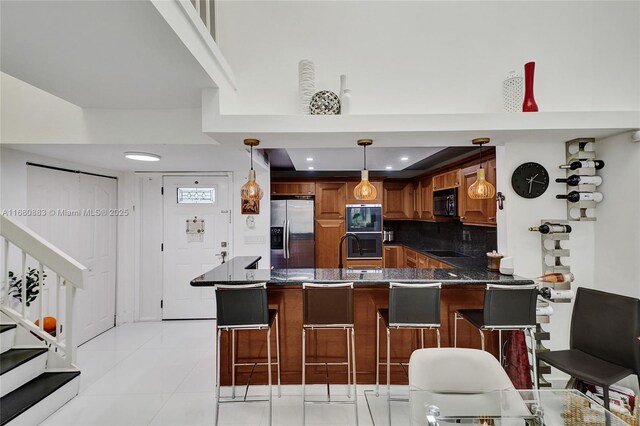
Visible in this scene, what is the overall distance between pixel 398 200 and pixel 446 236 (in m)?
1.06

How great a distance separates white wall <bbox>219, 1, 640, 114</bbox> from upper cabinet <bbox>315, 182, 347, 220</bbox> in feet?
9.10

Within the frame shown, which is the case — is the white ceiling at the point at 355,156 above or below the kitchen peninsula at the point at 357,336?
above

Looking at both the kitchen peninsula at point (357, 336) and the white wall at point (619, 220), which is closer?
the white wall at point (619, 220)

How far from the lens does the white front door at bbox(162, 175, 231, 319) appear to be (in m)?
4.06

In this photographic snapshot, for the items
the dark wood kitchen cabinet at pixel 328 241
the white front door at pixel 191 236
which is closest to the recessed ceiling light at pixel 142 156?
the white front door at pixel 191 236

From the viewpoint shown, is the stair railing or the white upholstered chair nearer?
the white upholstered chair

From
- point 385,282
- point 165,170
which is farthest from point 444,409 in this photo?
point 165,170

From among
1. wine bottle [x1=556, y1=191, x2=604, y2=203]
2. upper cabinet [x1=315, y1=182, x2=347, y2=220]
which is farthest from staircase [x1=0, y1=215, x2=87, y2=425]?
wine bottle [x1=556, y1=191, x2=604, y2=203]

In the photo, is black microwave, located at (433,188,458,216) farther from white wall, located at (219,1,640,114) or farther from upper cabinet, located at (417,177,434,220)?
white wall, located at (219,1,640,114)

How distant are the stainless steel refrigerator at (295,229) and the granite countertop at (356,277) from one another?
187 centimetres

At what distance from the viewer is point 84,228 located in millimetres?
3461

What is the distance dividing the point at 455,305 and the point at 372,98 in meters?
1.89

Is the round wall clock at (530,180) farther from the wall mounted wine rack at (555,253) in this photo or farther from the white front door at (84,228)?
the white front door at (84,228)

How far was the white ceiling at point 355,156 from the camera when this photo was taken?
3.45 metres
